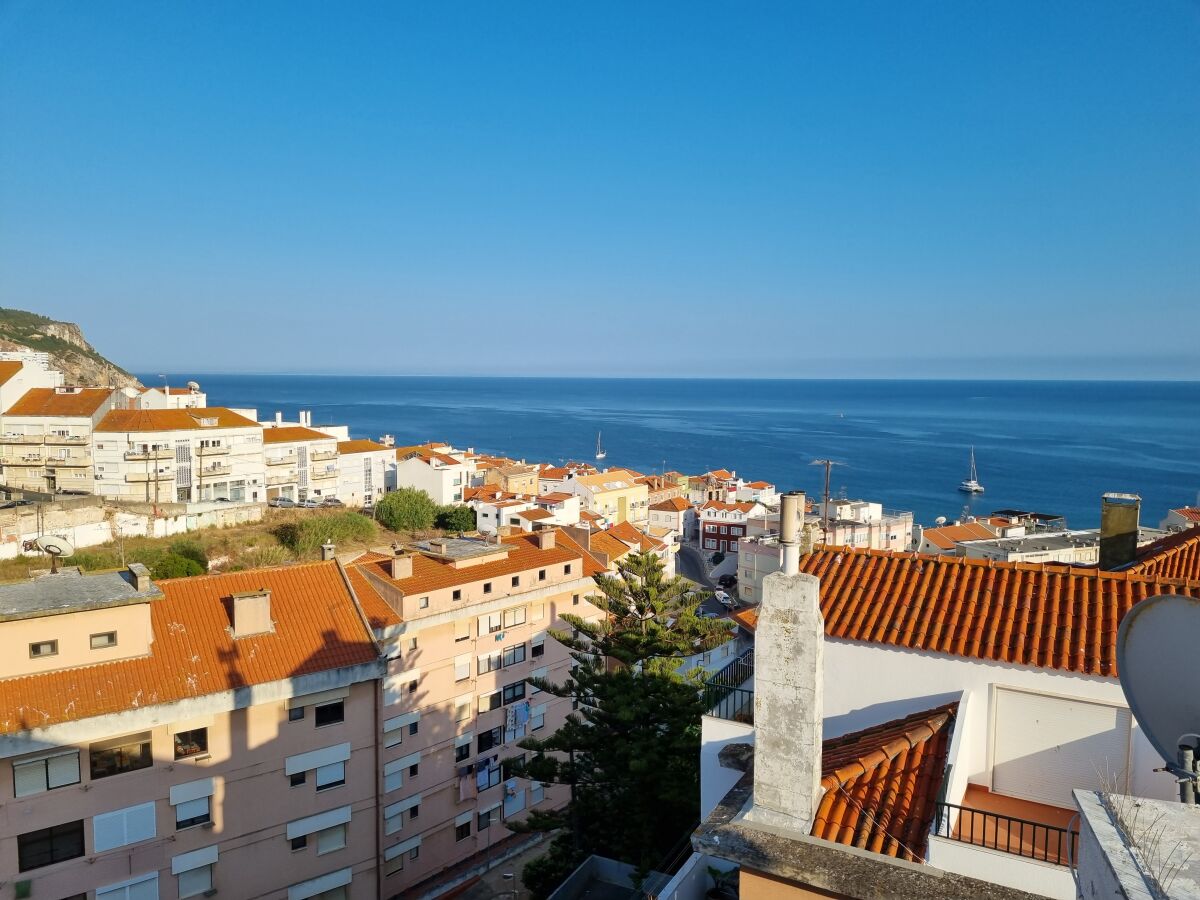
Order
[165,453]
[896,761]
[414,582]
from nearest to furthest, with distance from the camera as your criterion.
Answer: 1. [896,761]
2. [414,582]
3. [165,453]

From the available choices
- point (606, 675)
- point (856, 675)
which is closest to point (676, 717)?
point (606, 675)

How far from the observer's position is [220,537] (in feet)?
110

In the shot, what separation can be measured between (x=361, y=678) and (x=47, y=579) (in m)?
6.23

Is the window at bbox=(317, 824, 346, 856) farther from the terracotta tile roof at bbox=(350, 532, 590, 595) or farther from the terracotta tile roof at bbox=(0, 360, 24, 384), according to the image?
the terracotta tile roof at bbox=(0, 360, 24, 384)

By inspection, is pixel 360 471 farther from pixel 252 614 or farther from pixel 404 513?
pixel 252 614

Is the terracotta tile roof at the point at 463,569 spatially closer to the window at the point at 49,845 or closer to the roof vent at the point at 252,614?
the roof vent at the point at 252,614

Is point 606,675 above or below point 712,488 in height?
above

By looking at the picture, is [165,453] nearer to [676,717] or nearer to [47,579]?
[47,579]

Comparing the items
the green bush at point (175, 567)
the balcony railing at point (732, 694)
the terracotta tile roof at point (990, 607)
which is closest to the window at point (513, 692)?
the green bush at point (175, 567)

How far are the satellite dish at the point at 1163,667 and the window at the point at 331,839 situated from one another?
51.3 ft

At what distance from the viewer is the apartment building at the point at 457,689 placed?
17984mm

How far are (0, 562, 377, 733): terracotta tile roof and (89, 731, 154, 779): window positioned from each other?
1.90 ft

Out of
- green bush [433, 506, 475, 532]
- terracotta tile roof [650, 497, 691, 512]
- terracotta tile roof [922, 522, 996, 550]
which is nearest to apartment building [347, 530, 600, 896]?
green bush [433, 506, 475, 532]

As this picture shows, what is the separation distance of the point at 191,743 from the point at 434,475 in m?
37.0
